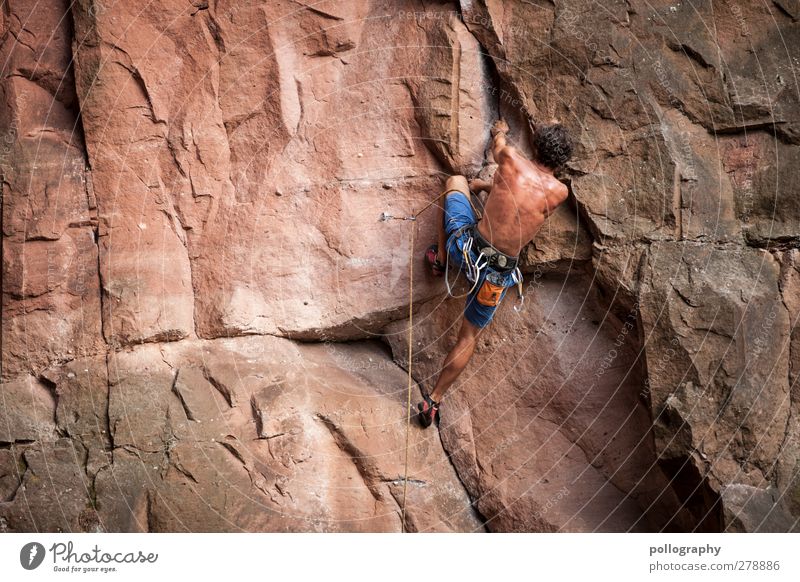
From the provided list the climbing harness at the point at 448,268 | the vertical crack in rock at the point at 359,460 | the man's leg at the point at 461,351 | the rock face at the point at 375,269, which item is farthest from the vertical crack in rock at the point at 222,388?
the man's leg at the point at 461,351

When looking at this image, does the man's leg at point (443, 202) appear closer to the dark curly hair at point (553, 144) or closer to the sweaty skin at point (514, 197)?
the sweaty skin at point (514, 197)

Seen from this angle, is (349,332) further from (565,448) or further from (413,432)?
(565,448)

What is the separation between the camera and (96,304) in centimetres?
639

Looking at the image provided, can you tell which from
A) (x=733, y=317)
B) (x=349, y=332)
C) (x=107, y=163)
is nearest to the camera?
(x=733, y=317)

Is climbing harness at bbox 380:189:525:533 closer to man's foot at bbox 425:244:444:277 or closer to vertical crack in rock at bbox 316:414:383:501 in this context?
man's foot at bbox 425:244:444:277

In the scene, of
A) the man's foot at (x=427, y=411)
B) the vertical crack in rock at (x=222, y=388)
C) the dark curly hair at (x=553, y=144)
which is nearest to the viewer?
the dark curly hair at (x=553, y=144)

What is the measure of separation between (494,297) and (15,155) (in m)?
3.42

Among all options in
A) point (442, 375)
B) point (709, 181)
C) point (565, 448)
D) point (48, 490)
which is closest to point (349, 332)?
point (442, 375)

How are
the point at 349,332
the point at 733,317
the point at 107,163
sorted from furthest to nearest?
the point at 349,332 < the point at 107,163 < the point at 733,317

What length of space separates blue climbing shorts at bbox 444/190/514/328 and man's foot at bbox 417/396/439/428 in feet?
2.45

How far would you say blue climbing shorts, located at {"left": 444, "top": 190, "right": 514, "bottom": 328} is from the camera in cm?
618

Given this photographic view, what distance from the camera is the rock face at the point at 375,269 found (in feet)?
19.9

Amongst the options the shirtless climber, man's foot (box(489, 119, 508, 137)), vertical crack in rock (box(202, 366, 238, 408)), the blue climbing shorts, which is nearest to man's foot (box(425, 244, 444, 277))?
the shirtless climber

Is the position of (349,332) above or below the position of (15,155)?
below
